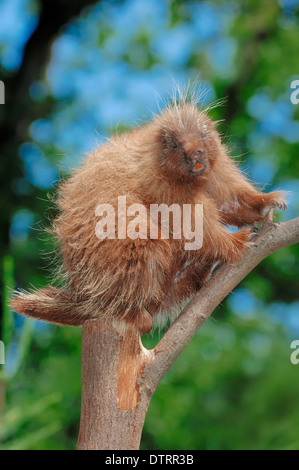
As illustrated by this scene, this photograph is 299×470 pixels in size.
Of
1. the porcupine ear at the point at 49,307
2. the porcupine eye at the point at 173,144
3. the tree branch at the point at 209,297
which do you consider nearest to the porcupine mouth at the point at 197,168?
the porcupine eye at the point at 173,144

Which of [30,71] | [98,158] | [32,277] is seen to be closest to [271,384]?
[32,277]

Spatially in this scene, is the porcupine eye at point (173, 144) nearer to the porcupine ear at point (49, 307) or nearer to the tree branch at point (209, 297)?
the tree branch at point (209, 297)

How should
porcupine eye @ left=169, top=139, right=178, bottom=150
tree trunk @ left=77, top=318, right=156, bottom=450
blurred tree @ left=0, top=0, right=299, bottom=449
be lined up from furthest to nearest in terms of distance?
blurred tree @ left=0, top=0, right=299, bottom=449
porcupine eye @ left=169, top=139, right=178, bottom=150
tree trunk @ left=77, top=318, right=156, bottom=450

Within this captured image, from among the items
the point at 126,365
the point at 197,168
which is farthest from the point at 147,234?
the point at 126,365

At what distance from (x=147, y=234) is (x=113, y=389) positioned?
60 centimetres

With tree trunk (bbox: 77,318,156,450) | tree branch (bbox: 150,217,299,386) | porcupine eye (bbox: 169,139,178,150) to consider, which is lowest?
tree trunk (bbox: 77,318,156,450)

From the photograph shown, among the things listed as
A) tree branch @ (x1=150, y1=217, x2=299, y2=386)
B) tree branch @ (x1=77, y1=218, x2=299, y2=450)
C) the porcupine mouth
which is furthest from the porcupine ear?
the porcupine mouth

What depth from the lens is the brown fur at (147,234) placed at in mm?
2113

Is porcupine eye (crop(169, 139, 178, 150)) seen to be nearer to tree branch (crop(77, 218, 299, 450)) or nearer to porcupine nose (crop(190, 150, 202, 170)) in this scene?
porcupine nose (crop(190, 150, 202, 170))

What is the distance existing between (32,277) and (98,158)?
498 cm

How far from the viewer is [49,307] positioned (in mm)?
2316

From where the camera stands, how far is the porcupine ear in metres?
2.32

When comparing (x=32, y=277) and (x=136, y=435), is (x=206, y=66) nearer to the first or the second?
(x=32, y=277)

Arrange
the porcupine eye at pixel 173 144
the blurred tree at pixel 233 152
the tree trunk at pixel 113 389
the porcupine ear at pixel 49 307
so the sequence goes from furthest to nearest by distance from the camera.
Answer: the blurred tree at pixel 233 152, the porcupine ear at pixel 49 307, the porcupine eye at pixel 173 144, the tree trunk at pixel 113 389
